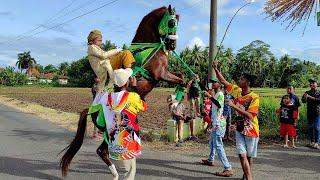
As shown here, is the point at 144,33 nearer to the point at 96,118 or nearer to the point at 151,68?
the point at 151,68

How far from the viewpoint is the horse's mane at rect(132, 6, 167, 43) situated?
299 inches

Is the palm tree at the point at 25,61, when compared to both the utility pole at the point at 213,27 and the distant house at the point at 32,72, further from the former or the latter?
the utility pole at the point at 213,27

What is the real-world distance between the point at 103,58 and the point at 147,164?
242 cm

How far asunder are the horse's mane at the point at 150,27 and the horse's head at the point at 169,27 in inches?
3.5

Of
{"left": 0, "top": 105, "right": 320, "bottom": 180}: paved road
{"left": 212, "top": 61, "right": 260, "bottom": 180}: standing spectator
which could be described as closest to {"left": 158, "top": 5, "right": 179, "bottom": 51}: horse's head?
{"left": 212, "top": 61, "right": 260, "bottom": 180}: standing spectator

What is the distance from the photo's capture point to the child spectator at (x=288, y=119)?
10227 mm

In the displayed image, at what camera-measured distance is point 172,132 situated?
10.9 m

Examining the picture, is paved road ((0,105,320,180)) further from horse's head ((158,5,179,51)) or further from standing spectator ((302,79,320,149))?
horse's head ((158,5,179,51))

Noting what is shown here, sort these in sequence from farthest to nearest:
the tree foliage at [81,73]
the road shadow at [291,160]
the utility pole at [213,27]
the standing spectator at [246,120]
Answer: the tree foliage at [81,73] → the utility pole at [213,27] → the road shadow at [291,160] → the standing spectator at [246,120]

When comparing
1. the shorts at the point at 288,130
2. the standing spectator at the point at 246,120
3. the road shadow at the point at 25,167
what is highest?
the standing spectator at the point at 246,120

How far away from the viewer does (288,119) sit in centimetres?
1031

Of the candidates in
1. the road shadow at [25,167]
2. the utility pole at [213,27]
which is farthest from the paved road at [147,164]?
the utility pole at [213,27]

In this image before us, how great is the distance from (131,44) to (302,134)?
19.7 feet

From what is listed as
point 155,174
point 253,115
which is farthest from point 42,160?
point 253,115
